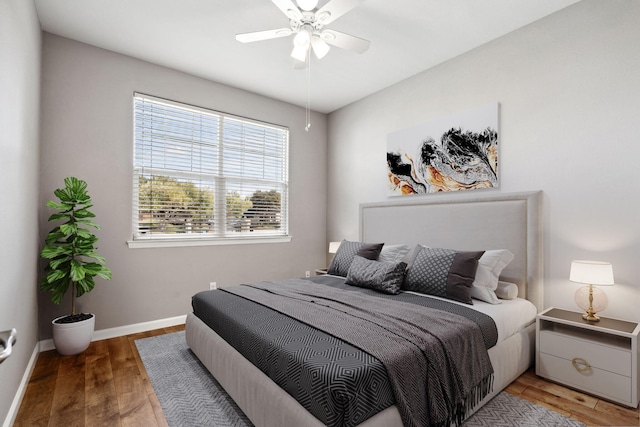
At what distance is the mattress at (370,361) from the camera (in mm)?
1311

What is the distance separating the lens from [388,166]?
12.9 feet

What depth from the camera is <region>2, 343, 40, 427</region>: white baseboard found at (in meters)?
1.81

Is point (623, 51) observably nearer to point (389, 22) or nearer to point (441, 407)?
point (389, 22)

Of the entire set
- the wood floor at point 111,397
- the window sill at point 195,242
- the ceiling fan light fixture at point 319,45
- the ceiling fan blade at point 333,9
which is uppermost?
the ceiling fan blade at point 333,9

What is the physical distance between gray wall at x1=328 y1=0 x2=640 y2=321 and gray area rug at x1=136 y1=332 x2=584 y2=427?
1030mm

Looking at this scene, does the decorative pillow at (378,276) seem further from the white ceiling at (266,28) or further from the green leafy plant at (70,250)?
the green leafy plant at (70,250)

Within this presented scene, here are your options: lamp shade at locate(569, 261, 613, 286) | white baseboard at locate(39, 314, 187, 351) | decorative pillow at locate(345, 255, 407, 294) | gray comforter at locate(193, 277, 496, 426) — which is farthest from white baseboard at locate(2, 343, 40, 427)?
lamp shade at locate(569, 261, 613, 286)

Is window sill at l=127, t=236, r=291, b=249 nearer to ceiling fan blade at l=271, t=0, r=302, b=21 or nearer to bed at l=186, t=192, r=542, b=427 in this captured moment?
bed at l=186, t=192, r=542, b=427

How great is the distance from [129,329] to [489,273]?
350cm

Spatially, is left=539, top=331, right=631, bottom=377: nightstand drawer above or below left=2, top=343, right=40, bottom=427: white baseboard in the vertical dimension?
above

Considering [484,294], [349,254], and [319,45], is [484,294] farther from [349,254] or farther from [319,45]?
[319,45]

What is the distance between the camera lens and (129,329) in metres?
3.28

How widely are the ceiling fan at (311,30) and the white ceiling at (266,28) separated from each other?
32 centimetres

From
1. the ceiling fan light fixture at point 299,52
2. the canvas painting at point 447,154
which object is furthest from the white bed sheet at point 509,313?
the ceiling fan light fixture at point 299,52
